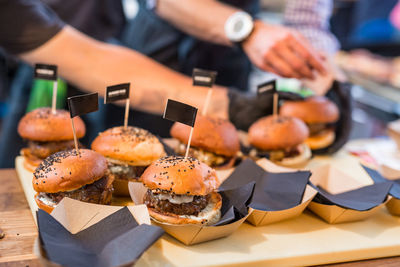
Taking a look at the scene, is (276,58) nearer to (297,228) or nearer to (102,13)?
(297,228)

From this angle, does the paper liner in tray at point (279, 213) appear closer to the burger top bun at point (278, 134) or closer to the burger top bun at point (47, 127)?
the burger top bun at point (278, 134)

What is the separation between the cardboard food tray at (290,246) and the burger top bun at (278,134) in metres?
0.65

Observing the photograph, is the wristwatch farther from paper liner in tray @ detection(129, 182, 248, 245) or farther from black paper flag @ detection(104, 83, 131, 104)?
paper liner in tray @ detection(129, 182, 248, 245)

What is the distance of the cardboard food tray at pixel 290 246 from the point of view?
1617mm

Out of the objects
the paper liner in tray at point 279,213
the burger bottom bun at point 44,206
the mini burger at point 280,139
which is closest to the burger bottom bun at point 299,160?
the mini burger at point 280,139

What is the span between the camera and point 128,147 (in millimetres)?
2100

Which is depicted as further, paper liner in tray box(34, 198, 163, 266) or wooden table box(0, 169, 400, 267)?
wooden table box(0, 169, 400, 267)

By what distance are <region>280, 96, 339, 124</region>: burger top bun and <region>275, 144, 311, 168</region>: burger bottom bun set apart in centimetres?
26

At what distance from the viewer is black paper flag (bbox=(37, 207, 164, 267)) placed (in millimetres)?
1344

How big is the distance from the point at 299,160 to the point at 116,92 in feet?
4.40

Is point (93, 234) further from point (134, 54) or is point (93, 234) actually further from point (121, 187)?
point (134, 54)

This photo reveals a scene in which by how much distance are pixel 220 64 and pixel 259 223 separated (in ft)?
7.48

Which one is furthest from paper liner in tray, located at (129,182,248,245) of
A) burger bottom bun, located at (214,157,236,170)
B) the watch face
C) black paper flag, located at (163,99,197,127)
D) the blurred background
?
the blurred background

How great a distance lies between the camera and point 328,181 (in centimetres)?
235
